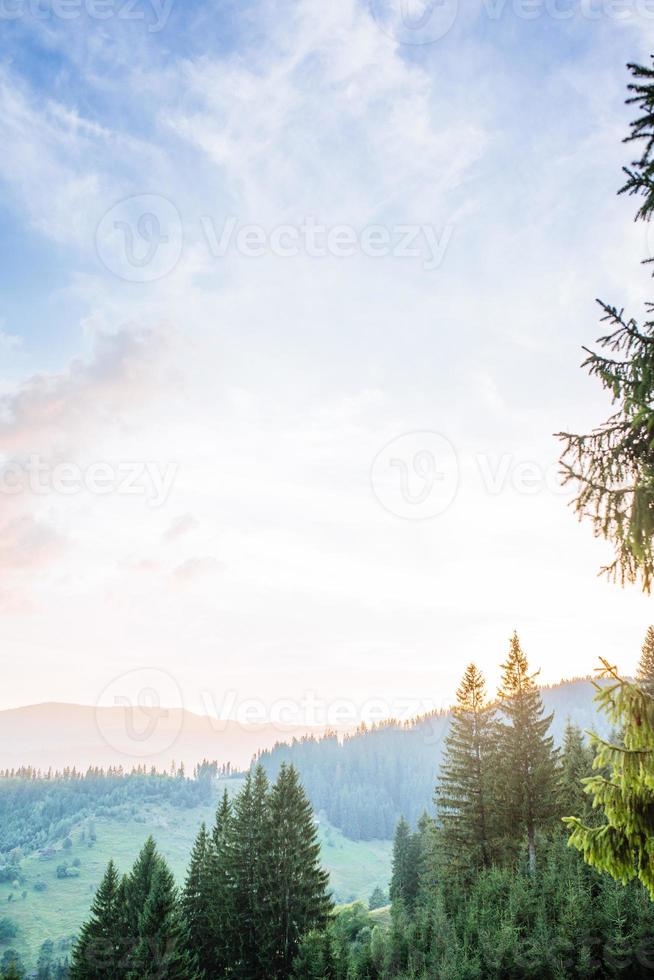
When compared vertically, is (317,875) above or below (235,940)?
above

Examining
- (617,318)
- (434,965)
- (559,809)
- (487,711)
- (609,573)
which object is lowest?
(434,965)

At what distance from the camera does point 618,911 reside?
22.1 metres

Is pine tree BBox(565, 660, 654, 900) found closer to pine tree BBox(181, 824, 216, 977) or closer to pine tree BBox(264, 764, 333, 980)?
pine tree BBox(264, 764, 333, 980)

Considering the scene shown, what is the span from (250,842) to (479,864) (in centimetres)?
1377

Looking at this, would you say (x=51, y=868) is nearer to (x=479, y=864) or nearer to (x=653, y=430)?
(x=479, y=864)

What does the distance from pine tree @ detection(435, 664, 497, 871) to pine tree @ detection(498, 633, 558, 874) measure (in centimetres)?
90

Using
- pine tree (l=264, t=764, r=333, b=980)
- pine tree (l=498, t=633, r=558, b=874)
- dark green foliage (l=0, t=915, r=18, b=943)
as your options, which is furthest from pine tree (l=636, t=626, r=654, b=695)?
dark green foliage (l=0, t=915, r=18, b=943)

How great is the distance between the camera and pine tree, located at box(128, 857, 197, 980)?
27.7 m

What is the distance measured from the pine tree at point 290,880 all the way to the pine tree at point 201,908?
3.77m

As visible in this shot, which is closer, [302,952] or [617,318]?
[617,318]

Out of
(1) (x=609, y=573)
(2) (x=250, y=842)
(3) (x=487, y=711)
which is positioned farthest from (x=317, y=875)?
(1) (x=609, y=573)

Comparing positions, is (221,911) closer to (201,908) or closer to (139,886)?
(201,908)

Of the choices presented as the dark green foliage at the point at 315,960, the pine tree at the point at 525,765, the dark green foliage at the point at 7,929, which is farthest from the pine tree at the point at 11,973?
the dark green foliage at the point at 7,929

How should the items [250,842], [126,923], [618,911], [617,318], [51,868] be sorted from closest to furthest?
[617,318]
[618,911]
[126,923]
[250,842]
[51,868]
